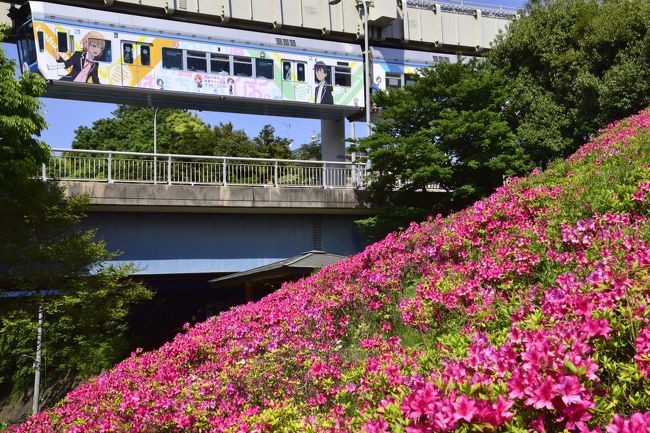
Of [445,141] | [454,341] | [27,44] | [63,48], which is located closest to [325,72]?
[445,141]

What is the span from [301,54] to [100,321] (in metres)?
12.1

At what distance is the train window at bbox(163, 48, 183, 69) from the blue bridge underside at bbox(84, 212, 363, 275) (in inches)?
230

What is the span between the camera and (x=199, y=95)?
66.3 feet

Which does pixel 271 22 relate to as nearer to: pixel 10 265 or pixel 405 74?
pixel 405 74

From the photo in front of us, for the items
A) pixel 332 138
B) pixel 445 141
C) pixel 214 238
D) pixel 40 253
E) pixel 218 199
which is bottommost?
pixel 40 253

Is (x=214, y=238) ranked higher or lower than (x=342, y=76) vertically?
lower

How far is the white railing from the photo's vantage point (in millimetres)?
15008

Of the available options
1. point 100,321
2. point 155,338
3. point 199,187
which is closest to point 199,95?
point 199,187

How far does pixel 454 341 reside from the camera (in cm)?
340

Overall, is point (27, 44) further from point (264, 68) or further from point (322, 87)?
point (322, 87)

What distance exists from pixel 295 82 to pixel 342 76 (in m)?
2.29

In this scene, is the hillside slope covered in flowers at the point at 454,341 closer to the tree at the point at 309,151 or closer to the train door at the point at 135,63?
the train door at the point at 135,63

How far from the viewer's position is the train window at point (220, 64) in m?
20.3

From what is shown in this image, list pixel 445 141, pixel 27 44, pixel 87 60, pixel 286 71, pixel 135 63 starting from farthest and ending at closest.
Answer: pixel 286 71, pixel 135 63, pixel 27 44, pixel 87 60, pixel 445 141
